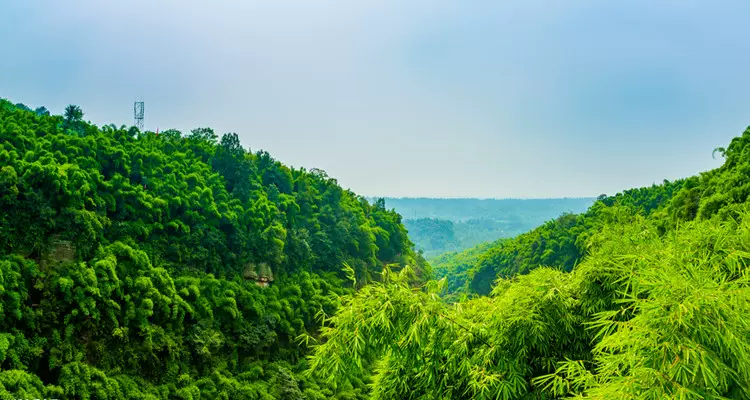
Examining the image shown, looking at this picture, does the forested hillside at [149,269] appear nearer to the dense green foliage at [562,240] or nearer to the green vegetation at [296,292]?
the green vegetation at [296,292]

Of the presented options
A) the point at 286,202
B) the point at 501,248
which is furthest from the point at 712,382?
the point at 501,248

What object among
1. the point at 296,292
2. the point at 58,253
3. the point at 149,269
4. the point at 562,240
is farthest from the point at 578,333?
the point at 562,240

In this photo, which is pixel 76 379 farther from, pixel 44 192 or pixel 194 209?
pixel 194 209

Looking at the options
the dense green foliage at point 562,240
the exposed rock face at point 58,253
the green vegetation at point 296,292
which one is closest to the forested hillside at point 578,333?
the green vegetation at point 296,292

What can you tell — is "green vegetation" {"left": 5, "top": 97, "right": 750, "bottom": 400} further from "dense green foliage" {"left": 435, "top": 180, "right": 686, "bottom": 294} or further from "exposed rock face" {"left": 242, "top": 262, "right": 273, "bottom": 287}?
"dense green foliage" {"left": 435, "top": 180, "right": 686, "bottom": 294}

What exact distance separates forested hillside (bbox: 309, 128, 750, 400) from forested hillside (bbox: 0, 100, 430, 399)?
13.0 feet

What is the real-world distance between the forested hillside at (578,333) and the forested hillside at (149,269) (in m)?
3.97

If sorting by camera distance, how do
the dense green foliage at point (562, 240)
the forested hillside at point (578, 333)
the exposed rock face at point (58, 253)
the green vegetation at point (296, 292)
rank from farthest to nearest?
the dense green foliage at point (562, 240)
the exposed rock face at point (58, 253)
the green vegetation at point (296, 292)
the forested hillside at point (578, 333)

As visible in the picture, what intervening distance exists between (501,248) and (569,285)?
36.0 metres

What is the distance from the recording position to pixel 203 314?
1741cm

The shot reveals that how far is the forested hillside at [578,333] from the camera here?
2.95 meters

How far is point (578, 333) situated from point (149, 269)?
1448cm

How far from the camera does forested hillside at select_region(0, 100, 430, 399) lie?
1323 cm

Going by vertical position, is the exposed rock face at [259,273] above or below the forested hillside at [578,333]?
below
